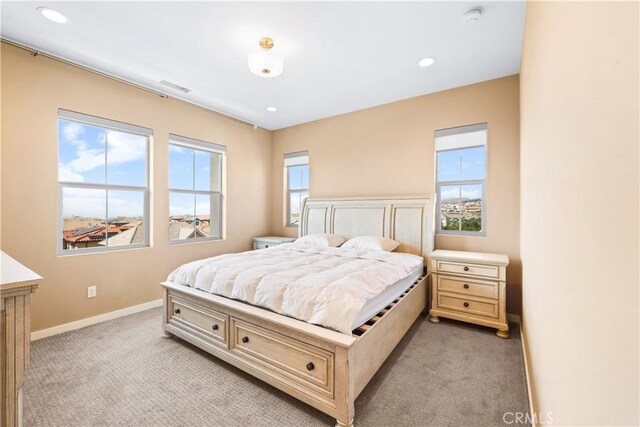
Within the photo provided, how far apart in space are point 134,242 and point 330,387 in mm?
3113

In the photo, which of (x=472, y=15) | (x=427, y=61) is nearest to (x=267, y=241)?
(x=427, y=61)

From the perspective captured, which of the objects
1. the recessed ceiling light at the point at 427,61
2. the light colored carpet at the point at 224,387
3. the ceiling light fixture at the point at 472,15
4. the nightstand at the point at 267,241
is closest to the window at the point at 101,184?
the light colored carpet at the point at 224,387

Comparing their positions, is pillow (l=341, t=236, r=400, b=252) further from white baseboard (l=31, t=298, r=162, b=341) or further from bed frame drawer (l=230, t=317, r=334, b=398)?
white baseboard (l=31, t=298, r=162, b=341)

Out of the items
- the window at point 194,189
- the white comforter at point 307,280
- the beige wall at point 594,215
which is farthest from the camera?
the window at point 194,189

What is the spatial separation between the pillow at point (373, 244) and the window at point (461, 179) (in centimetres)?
73

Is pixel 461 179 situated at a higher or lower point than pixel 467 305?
higher

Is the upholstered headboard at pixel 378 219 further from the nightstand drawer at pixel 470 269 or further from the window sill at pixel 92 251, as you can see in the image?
the window sill at pixel 92 251

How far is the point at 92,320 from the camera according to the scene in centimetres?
296

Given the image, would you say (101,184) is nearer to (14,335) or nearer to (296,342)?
(14,335)

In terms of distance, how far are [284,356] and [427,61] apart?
303 centimetres

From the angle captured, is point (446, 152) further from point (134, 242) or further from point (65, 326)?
point (65, 326)

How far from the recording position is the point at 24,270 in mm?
1198

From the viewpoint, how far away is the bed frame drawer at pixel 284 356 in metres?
1.63

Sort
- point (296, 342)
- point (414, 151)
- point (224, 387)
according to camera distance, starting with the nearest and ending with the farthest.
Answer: point (296, 342) < point (224, 387) < point (414, 151)
